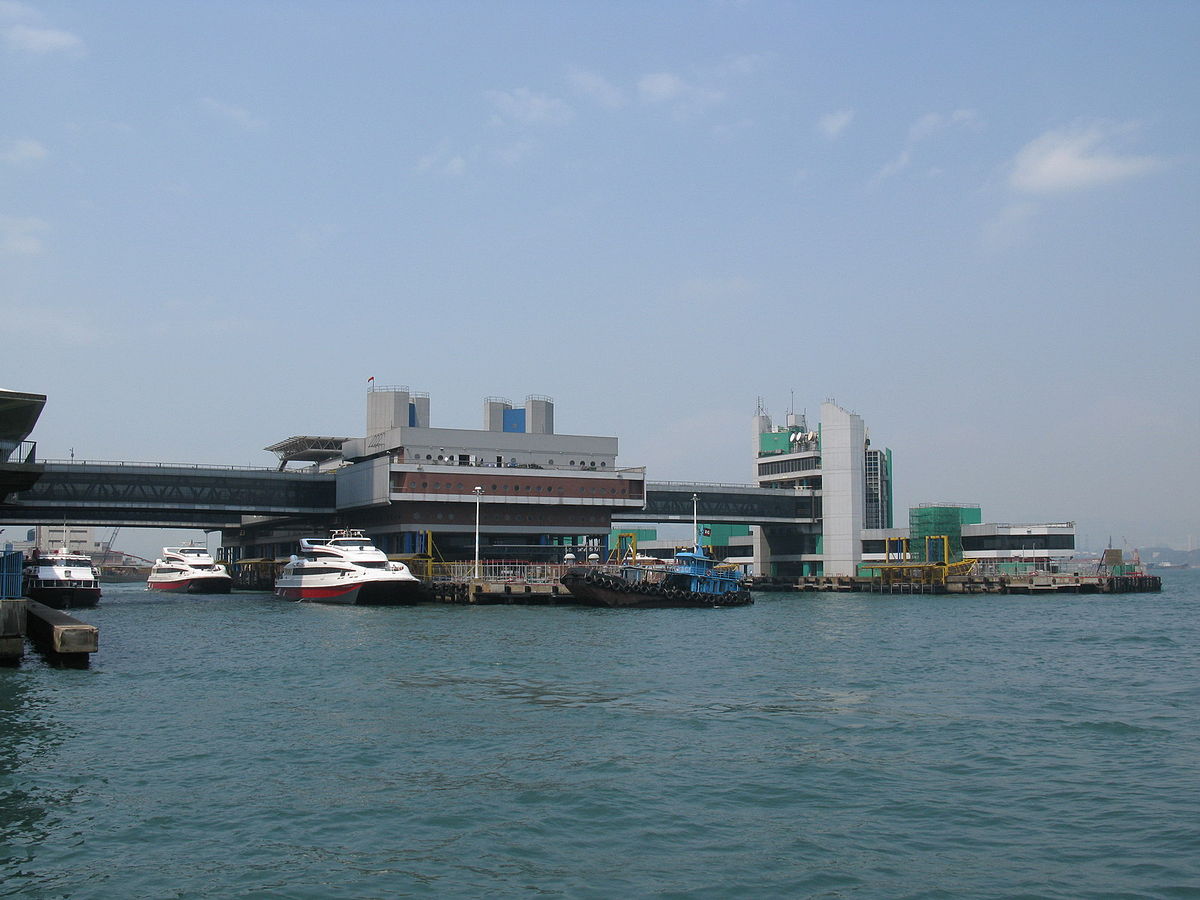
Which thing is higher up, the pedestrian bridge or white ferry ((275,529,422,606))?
the pedestrian bridge

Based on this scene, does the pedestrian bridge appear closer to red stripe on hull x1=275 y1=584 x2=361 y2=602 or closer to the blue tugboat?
red stripe on hull x1=275 y1=584 x2=361 y2=602

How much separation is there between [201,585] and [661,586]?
65354 mm

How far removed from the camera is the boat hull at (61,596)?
75.0m

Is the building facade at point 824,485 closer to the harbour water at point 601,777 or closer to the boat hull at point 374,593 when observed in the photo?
the boat hull at point 374,593

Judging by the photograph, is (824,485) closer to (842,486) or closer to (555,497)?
(842,486)

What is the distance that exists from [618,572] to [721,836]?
218ft

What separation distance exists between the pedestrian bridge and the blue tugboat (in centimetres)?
3127

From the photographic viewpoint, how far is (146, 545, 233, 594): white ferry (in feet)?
396

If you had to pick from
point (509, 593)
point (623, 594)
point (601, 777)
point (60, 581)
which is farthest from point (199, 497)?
point (601, 777)

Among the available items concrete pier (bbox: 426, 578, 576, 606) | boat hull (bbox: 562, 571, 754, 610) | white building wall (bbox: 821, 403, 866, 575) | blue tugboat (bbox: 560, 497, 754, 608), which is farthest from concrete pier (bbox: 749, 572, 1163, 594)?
concrete pier (bbox: 426, 578, 576, 606)

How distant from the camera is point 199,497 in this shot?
106625mm

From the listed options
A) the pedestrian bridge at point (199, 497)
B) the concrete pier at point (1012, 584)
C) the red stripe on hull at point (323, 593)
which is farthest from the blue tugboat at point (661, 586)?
the concrete pier at point (1012, 584)

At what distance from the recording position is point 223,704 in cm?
2781

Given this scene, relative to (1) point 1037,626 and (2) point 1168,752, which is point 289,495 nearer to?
(1) point 1037,626
